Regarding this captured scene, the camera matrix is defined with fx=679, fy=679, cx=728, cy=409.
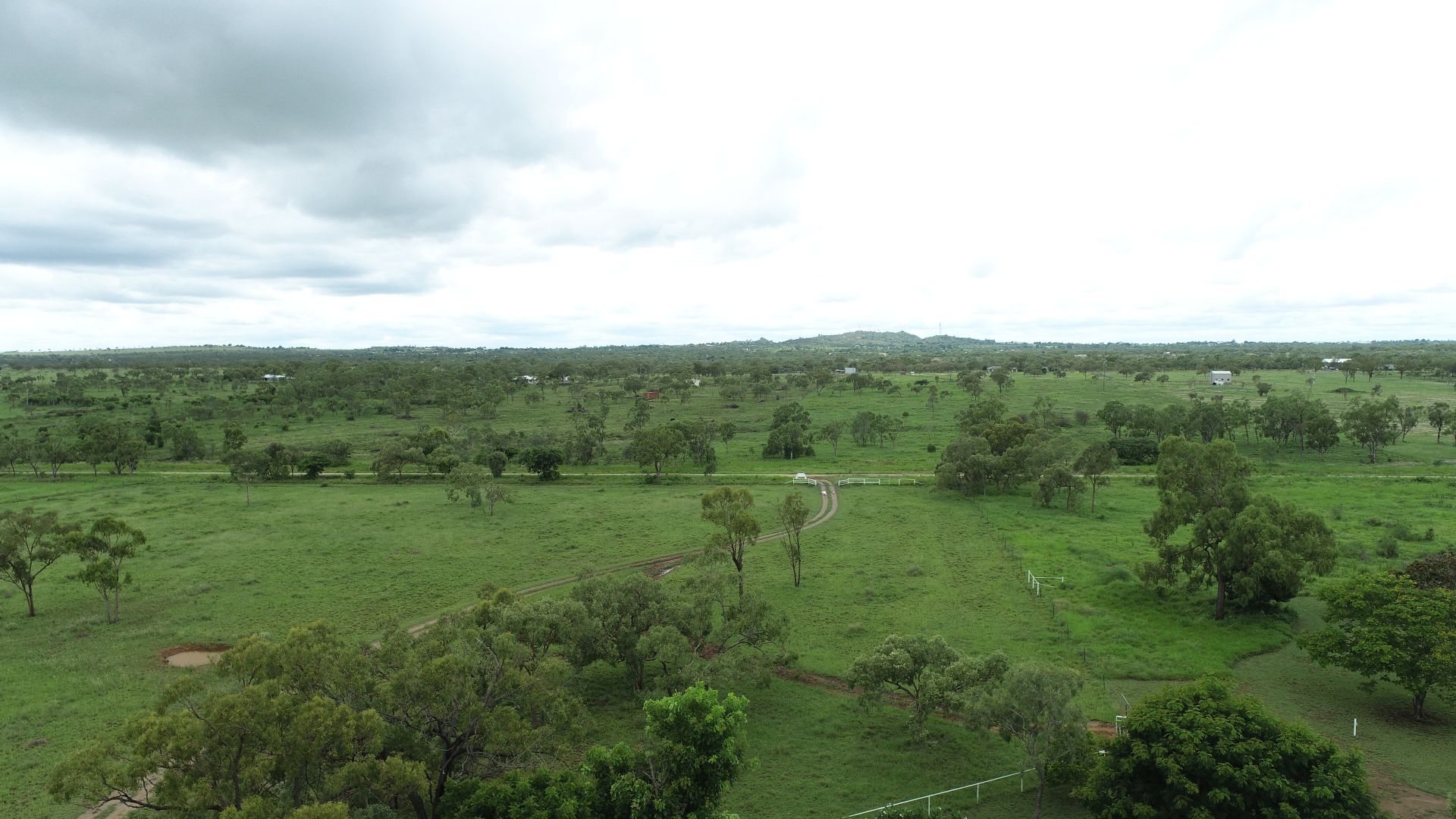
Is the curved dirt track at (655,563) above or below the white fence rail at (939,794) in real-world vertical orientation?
above

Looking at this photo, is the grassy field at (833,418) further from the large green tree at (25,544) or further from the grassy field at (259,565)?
the large green tree at (25,544)

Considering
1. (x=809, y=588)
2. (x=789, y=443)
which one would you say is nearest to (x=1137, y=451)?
(x=789, y=443)

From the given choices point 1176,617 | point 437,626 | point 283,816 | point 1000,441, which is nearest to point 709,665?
point 437,626

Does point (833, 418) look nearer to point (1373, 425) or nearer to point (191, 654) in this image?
point (1373, 425)

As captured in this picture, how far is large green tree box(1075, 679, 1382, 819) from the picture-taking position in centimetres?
2028

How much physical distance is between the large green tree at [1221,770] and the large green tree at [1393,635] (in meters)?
9.73

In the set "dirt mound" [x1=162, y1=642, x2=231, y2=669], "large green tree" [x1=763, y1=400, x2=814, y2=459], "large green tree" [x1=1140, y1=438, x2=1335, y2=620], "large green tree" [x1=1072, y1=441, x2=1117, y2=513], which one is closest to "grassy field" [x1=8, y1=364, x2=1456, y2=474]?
"large green tree" [x1=763, y1=400, x2=814, y2=459]

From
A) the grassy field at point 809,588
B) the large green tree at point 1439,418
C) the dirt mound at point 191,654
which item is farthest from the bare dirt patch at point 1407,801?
the large green tree at point 1439,418

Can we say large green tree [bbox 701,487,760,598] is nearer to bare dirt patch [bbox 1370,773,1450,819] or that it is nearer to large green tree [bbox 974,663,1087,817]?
large green tree [bbox 974,663,1087,817]

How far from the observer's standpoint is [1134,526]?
58781 mm

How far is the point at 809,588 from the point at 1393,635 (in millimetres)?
28377

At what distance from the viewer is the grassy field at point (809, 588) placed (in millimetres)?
27922

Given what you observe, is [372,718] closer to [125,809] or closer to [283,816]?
[283,816]

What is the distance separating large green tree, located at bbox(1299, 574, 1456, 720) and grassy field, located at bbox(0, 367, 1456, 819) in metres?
1.89
